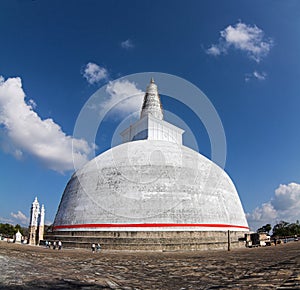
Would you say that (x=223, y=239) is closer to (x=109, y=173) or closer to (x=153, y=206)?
(x=153, y=206)

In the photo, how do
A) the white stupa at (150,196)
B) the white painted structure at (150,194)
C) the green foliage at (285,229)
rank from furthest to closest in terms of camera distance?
the green foliage at (285,229) → the white painted structure at (150,194) → the white stupa at (150,196)

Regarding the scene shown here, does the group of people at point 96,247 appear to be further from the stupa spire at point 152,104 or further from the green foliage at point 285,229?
the green foliage at point 285,229

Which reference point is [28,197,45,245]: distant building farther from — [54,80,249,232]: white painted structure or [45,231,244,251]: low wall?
[45,231,244,251]: low wall

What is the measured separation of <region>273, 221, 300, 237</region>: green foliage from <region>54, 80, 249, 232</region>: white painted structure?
2579cm

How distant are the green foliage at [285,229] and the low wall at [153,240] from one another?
3118 cm

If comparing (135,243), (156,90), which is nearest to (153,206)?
(135,243)

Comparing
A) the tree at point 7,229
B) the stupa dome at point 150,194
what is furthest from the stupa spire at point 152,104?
the tree at point 7,229

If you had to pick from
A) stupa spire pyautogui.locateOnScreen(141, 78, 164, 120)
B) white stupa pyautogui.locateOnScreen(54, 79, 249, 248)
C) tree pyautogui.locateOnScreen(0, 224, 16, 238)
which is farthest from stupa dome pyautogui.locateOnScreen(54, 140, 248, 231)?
tree pyautogui.locateOnScreen(0, 224, 16, 238)

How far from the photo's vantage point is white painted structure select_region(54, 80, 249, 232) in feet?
68.5

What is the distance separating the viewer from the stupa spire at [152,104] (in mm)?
33438

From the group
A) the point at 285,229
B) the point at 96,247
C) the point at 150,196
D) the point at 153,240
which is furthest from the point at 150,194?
the point at 285,229

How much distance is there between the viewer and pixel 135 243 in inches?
785

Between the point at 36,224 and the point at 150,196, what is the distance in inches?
570

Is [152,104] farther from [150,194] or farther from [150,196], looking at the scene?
[150,196]
